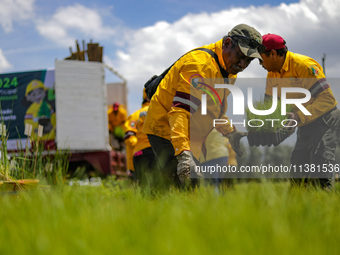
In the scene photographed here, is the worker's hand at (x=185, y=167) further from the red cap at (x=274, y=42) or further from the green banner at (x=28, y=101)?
the green banner at (x=28, y=101)

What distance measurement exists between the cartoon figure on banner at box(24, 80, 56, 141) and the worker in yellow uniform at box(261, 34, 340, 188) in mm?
7725

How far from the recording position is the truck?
423 inches

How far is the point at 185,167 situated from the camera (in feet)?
9.61

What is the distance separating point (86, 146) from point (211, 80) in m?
8.16

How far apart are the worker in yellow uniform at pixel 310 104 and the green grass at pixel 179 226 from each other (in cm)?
168

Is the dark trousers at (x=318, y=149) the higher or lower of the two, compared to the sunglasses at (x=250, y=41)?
lower

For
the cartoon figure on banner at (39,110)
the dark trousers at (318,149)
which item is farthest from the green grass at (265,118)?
the cartoon figure on banner at (39,110)

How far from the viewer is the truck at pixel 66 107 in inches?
423

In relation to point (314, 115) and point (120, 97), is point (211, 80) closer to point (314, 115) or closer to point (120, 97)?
point (314, 115)

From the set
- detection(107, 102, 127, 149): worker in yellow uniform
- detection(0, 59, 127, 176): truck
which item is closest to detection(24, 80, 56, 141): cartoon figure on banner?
detection(0, 59, 127, 176): truck

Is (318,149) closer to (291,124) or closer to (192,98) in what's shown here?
(291,124)

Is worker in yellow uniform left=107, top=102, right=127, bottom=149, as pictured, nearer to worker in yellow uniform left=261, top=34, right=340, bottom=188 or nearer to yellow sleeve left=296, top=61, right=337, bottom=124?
worker in yellow uniform left=261, top=34, right=340, bottom=188

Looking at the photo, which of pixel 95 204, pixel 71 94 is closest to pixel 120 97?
pixel 71 94

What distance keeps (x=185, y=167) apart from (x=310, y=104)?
1.60 meters
